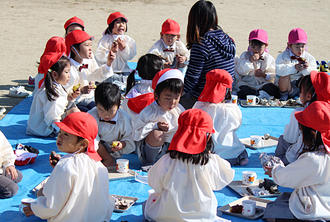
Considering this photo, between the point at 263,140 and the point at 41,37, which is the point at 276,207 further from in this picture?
the point at 41,37

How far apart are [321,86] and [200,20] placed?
66.7 inches

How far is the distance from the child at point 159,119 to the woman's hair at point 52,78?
1.26m

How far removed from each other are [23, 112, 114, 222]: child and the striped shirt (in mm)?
2403

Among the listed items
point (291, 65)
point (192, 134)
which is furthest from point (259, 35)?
point (192, 134)

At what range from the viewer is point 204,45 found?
18.8ft

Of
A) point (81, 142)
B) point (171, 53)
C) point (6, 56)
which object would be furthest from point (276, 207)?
point (6, 56)

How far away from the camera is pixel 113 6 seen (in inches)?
673

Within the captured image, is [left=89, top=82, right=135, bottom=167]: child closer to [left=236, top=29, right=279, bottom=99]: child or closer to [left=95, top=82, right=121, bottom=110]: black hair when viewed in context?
[left=95, top=82, right=121, bottom=110]: black hair

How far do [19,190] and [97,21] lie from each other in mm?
10415

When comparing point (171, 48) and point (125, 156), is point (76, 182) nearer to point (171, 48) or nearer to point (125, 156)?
point (125, 156)

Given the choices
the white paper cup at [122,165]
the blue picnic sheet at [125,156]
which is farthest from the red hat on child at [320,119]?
the white paper cup at [122,165]

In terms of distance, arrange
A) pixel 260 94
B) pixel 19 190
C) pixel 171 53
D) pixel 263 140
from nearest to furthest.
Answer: pixel 19 190 < pixel 263 140 < pixel 260 94 < pixel 171 53

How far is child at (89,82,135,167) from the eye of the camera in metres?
4.90

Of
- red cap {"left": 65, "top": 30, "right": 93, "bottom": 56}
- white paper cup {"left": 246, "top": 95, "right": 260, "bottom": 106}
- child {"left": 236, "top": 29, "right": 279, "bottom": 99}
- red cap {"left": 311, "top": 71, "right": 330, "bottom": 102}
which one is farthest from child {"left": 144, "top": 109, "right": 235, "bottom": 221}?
child {"left": 236, "top": 29, "right": 279, "bottom": 99}
